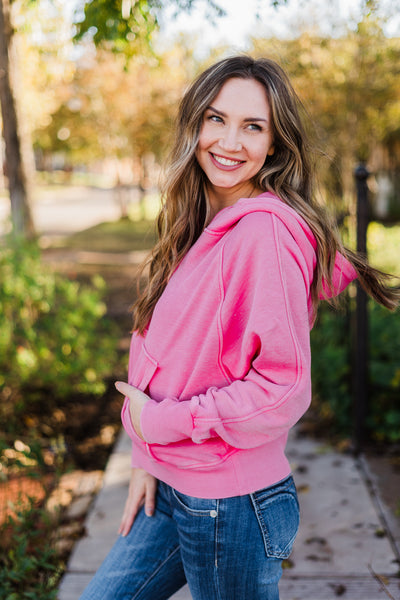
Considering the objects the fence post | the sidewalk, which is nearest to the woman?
the sidewalk

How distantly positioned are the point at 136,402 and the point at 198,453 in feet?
0.67

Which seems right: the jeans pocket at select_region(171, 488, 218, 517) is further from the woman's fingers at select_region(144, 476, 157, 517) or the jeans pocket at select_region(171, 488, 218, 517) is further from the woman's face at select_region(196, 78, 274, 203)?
the woman's face at select_region(196, 78, 274, 203)

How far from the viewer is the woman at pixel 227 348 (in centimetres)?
129

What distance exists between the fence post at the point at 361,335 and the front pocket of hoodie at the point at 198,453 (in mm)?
2162

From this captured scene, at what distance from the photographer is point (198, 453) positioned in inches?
54.6

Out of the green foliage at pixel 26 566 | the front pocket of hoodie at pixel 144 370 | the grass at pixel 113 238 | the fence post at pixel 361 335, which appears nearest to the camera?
the front pocket of hoodie at pixel 144 370

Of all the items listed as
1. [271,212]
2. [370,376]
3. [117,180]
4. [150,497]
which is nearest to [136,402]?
[150,497]

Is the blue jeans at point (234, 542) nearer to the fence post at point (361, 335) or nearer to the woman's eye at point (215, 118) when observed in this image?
the woman's eye at point (215, 118)

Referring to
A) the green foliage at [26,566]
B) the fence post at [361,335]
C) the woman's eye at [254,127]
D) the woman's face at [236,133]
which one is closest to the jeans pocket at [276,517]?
the woman's face at [236,133]

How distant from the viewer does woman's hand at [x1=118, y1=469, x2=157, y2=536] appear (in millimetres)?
1646

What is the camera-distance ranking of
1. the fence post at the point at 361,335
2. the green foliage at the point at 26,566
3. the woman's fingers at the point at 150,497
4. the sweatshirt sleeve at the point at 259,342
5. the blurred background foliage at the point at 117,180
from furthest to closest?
the fence post at the point at 361,335, the blurred background foliage at the point at 117,180, the green foliage at the point at 26,566, the woman's fingers at the point at 150,497, the sweatshirt sleeve at the point at 259,342

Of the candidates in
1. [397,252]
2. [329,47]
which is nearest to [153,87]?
[329,47]

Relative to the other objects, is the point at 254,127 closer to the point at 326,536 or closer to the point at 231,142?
the point at 231,142

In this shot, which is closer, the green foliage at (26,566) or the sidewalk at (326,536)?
the green foliage at (26,566)
